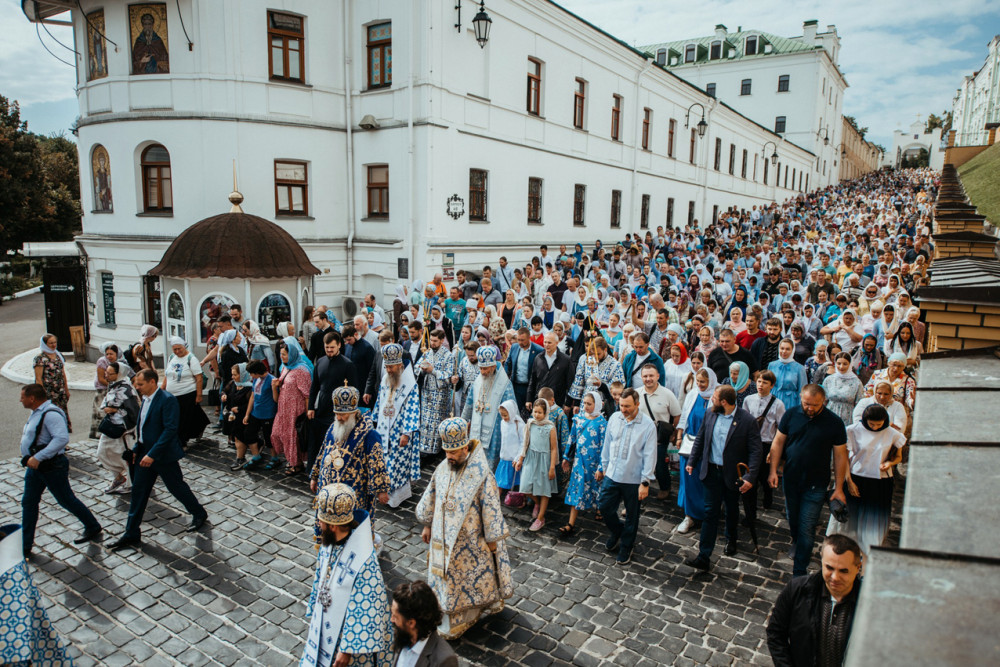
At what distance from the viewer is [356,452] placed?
5.90 metres

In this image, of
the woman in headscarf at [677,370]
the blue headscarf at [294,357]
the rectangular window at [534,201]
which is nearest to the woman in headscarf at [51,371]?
the blue headscarf at [294,357]

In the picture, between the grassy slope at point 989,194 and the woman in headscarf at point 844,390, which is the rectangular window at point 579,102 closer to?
the grassy slope at point 989,194

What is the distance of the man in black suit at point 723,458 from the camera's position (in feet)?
20.5

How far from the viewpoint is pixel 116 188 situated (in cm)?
1644

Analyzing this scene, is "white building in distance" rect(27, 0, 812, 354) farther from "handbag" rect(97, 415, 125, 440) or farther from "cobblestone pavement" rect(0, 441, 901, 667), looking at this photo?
"cobblestone pavement" rect(0, 441, 901, 667)

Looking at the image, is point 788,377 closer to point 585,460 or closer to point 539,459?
point 585,460

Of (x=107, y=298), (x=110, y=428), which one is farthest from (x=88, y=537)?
(x=107, y=298)

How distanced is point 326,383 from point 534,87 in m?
15.3

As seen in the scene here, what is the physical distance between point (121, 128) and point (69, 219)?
76.7ft

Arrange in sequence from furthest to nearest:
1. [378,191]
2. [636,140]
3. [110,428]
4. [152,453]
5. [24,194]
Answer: [24,194] → [636,140] → [378,191] → [110,428] → [152,453]

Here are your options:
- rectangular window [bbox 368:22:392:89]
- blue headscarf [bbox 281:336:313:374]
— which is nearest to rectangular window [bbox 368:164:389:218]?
rectangular window [bbox 368:22:392:89]

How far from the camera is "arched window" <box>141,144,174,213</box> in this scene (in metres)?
16.3

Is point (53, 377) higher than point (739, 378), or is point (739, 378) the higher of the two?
point (739, 378)

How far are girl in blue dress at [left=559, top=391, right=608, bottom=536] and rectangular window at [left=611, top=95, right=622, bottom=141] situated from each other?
19911 millimetres
